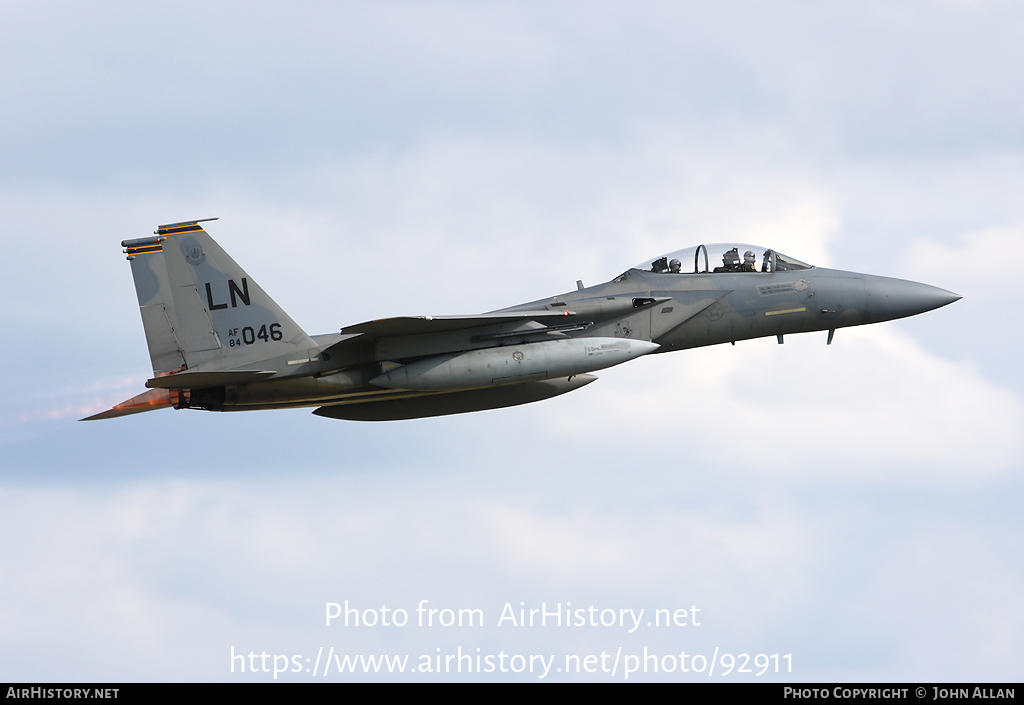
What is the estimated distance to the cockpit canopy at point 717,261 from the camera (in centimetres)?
2183

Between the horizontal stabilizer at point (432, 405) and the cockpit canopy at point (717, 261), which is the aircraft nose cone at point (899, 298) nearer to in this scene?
the cockpit canopy at point (717, 261)

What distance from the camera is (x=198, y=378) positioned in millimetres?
19203

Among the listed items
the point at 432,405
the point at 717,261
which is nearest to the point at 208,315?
the point at 432,405

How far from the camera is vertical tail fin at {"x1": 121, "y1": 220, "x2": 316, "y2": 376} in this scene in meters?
20.0

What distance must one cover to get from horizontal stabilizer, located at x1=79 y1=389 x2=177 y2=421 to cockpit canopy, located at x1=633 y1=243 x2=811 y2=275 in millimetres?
9503

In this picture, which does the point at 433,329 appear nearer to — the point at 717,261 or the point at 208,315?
the point at 208,315

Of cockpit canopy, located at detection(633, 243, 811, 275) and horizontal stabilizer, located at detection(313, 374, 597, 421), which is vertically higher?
cockpit canopy, located at detection(633, 243, 811, 275)

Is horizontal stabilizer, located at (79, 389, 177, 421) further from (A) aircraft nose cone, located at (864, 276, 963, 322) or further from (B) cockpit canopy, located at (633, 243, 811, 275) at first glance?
(A) aircraft nose cone, located at (864, 276, 963, 322)

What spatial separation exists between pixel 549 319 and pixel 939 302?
8119 millimetres

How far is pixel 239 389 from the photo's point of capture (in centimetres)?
2016

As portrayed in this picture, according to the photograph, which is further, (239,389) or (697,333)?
(697,333)

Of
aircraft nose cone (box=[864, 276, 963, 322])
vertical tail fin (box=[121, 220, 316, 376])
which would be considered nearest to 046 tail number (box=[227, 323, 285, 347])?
vertical tail fin (box=[121, 220, 316, 376])

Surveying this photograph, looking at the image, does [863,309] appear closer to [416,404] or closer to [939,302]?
[939,302]

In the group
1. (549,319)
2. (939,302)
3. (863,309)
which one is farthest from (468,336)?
(939,302)
